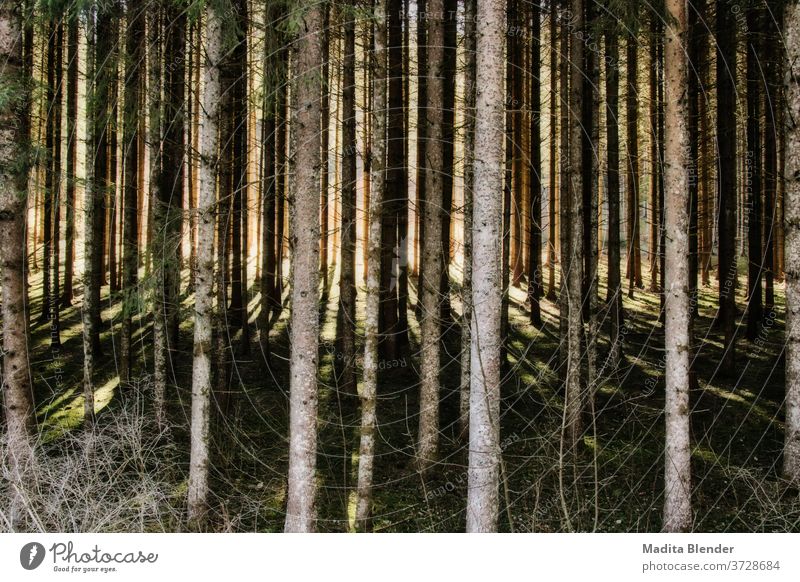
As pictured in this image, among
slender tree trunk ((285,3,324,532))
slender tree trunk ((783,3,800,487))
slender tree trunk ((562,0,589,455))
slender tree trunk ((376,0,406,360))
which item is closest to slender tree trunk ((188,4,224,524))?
slender tree trunk ((285,3,324,532))

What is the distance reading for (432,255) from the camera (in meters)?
11.3

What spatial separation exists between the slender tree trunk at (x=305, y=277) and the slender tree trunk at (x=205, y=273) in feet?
4.72

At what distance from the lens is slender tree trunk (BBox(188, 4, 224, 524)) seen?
8781 mm

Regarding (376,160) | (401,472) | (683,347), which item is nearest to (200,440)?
(401,472)

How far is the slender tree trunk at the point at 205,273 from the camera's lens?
878 cm

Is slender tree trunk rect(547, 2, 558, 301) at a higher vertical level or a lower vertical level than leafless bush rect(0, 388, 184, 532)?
higher

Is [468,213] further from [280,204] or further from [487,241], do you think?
[280,204]

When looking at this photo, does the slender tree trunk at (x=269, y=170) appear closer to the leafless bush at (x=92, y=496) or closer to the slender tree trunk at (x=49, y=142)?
the slender tree trunk at (x=49, y=142)

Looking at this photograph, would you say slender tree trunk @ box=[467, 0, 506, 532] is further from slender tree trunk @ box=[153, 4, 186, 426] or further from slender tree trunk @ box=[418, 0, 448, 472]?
slender tree trunk @ box=[153, 4, 186, 426]

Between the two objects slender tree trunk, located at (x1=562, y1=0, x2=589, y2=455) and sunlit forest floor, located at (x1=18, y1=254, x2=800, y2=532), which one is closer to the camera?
sunlit forest floor, located at (x1=18, y1=254, x2=800, y2=532)

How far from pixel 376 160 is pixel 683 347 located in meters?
4.97

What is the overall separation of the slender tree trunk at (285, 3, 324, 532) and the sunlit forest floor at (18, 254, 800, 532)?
1206mm
